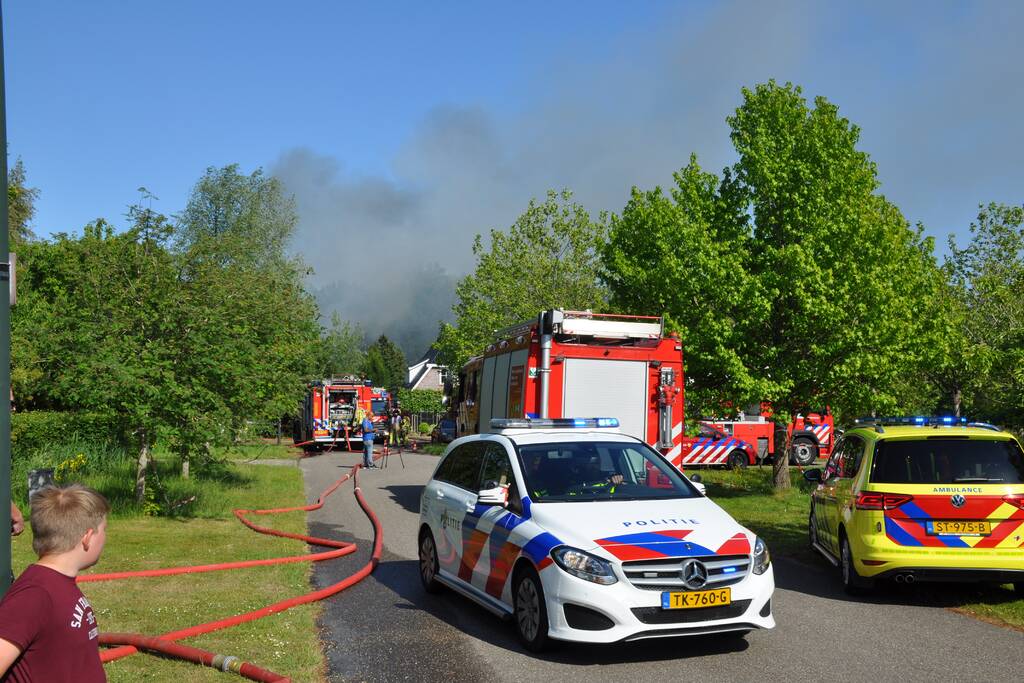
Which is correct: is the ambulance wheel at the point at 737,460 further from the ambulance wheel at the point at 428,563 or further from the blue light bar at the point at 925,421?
the ambulance wheel at the point at 428,563

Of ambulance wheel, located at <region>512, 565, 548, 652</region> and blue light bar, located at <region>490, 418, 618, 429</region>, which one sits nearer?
ambulance wheel, located at <region>512, 565, 548, 652</region>

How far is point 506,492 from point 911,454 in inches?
157

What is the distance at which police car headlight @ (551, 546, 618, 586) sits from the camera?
6562mm

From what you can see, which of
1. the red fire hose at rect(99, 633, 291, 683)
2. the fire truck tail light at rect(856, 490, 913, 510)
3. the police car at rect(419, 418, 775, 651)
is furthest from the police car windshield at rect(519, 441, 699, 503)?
the red fire hose at rect(99, 633, 291, 683)

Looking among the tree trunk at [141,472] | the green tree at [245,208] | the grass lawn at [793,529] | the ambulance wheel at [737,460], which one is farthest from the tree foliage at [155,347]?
the green tree at [245,208]

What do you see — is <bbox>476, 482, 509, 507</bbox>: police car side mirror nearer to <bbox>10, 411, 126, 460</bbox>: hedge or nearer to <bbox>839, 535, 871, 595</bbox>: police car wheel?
<bbox>839, 535, 871, 595</bbox>: police car wheel

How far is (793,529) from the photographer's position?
1420cm

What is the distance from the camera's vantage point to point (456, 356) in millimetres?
42219

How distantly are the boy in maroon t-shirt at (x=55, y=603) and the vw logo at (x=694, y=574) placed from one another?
4.27 meters

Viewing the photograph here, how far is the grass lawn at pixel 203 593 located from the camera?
6.55 meters

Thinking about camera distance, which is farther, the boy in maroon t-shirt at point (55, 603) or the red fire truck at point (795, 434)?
the red fire truck at point (795, 434)

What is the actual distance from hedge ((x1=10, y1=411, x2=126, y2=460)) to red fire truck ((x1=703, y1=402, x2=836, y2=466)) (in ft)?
58.6

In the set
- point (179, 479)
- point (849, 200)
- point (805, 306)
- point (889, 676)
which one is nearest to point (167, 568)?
point (889, 676)

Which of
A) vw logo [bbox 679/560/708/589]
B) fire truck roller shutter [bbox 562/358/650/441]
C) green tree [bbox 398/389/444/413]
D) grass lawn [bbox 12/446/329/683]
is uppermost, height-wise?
green tree [bbox 398/389/444/413]
